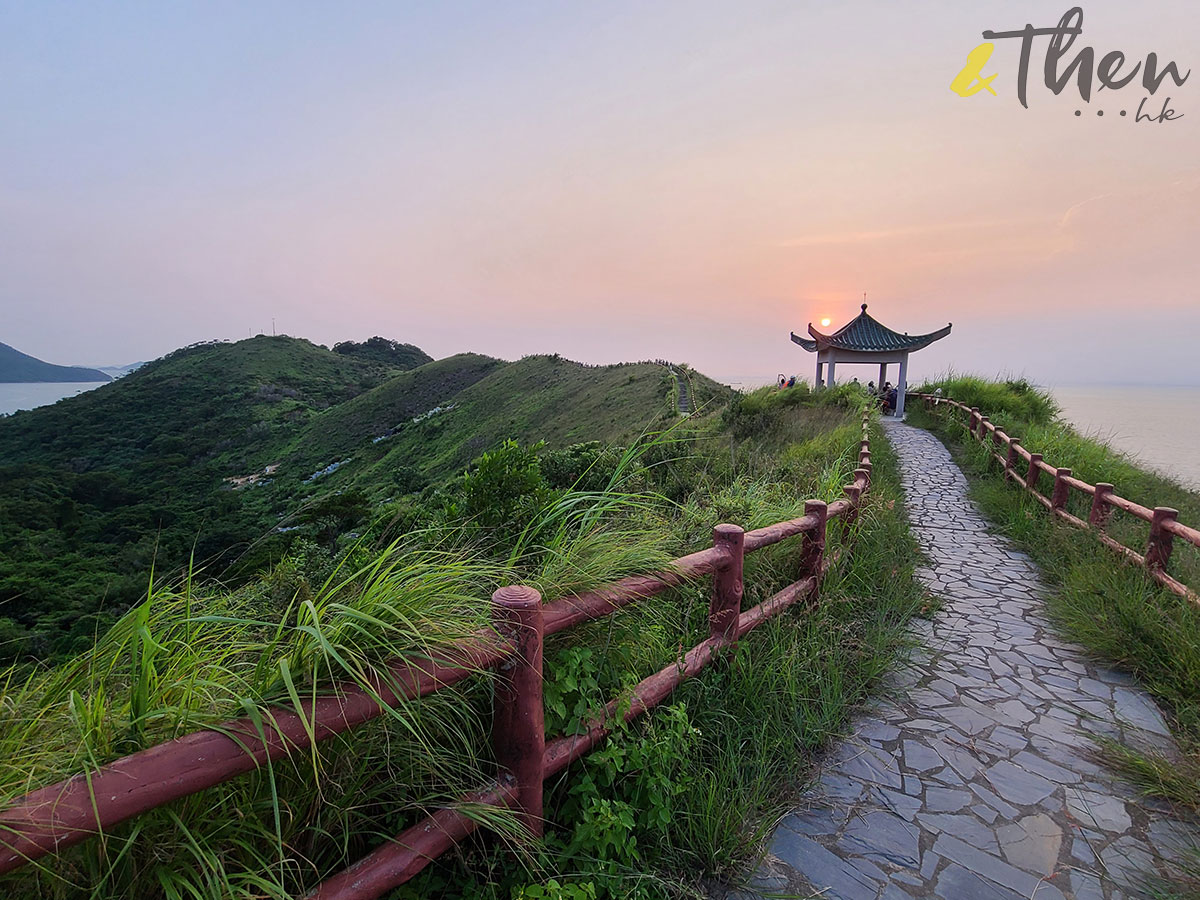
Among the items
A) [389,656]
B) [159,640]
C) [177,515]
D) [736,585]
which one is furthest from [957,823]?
[177,515]

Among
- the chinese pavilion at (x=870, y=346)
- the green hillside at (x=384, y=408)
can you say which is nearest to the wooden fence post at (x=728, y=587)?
the chinese pavilion at (x=870, y=346)

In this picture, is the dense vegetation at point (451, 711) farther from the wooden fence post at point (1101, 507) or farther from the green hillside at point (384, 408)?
the green hillside at point (384, 408)

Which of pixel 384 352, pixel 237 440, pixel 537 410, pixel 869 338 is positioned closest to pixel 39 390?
pixel 384 352

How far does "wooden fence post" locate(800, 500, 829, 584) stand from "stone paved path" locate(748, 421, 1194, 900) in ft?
2.82

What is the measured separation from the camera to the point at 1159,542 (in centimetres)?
409

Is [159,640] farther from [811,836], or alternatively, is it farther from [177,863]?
[811,836]

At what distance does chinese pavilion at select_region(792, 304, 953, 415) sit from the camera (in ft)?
61.6

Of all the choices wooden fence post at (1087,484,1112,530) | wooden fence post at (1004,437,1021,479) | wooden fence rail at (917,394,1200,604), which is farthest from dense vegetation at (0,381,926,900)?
wooden fence post at (1004,437,1021,479)

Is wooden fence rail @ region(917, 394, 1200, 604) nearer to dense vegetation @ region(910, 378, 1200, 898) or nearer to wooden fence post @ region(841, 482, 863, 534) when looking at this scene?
dense vegetation @ region(910, 378, 1200, 898)

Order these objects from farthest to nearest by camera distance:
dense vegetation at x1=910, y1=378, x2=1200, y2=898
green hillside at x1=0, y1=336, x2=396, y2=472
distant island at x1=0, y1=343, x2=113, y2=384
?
1. distant island at x1=0, y1=343, x2=113, y2=384
2. green hillside at x1=0, y1=336, x2=396, y2=472
3. dense vegetation at x1=910, y1=378, x2=1200, y2=898

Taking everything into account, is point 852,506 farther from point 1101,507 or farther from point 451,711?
point 451,711

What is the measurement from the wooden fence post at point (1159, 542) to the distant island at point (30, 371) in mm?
220139

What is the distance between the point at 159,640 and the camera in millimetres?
1439

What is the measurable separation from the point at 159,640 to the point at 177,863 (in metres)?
0.55
